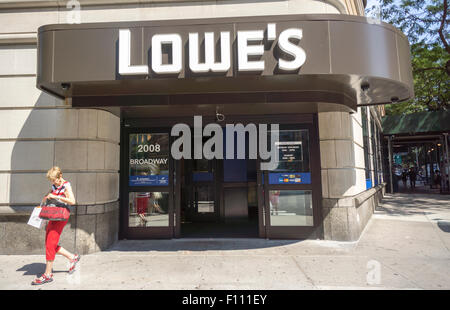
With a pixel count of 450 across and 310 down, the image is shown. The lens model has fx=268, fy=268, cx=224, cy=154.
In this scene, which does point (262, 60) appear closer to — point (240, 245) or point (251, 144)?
point (251, 144)

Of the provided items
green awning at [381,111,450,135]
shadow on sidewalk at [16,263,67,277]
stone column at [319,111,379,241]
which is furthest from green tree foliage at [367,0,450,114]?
shadow on sidewalk at [16,263,67,277]

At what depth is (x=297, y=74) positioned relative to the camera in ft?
15.3

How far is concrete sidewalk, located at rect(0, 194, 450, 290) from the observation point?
13.4 ft

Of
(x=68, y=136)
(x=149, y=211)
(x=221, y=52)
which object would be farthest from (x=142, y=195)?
(x=221, y=52)

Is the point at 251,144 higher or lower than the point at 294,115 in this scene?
lower

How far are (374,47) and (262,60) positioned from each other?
208 centimetres

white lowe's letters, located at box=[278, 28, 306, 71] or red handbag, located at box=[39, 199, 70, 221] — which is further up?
white lowe's letters, located at box=[278, 28, 306, 71]

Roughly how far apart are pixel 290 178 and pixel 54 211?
5028mm

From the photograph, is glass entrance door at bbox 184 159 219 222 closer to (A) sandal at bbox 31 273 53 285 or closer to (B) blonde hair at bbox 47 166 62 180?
(A) sandal at bbox 31 273 53 285

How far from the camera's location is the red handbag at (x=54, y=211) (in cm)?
418

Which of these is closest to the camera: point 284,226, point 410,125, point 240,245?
point 240,245

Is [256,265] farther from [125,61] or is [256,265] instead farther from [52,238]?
[125,61]

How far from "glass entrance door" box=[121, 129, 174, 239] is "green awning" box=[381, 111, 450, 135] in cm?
1504

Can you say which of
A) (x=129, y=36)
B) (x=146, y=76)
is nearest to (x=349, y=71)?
(x=146, y=76)
